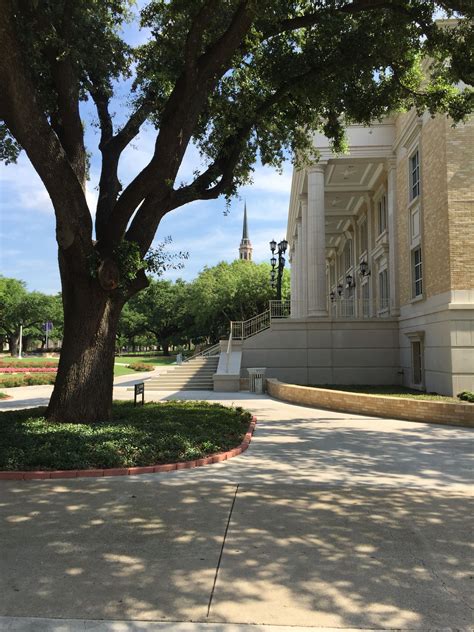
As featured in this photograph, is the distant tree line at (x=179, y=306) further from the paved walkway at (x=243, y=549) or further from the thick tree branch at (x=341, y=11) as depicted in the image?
the paved walkway at (x=243, y=549)

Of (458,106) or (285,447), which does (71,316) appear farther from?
(458,106)

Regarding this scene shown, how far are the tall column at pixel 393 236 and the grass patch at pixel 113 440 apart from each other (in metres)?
13.5

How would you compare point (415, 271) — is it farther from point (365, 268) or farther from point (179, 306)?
point (179, 306)

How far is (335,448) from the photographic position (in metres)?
9.08

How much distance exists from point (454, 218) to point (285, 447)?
1043 centimetres

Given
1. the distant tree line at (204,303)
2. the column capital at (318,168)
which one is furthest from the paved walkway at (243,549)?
the distant tree line at (204,303)

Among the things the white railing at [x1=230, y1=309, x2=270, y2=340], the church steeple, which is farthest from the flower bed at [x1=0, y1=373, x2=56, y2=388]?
the church steeple

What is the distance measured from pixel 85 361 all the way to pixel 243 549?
20.6 feet

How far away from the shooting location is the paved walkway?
333cm

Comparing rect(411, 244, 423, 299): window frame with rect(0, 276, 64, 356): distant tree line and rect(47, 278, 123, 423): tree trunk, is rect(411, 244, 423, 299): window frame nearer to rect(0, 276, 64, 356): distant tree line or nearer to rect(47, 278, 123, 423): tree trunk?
rect(47, 278, 123, 423): tree trunk

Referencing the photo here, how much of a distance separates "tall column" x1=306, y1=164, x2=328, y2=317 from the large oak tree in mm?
10703

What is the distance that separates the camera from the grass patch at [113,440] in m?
7.15

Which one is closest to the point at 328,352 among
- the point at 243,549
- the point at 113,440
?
the point at 113,440

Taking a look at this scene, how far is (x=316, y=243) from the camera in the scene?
2384cm
